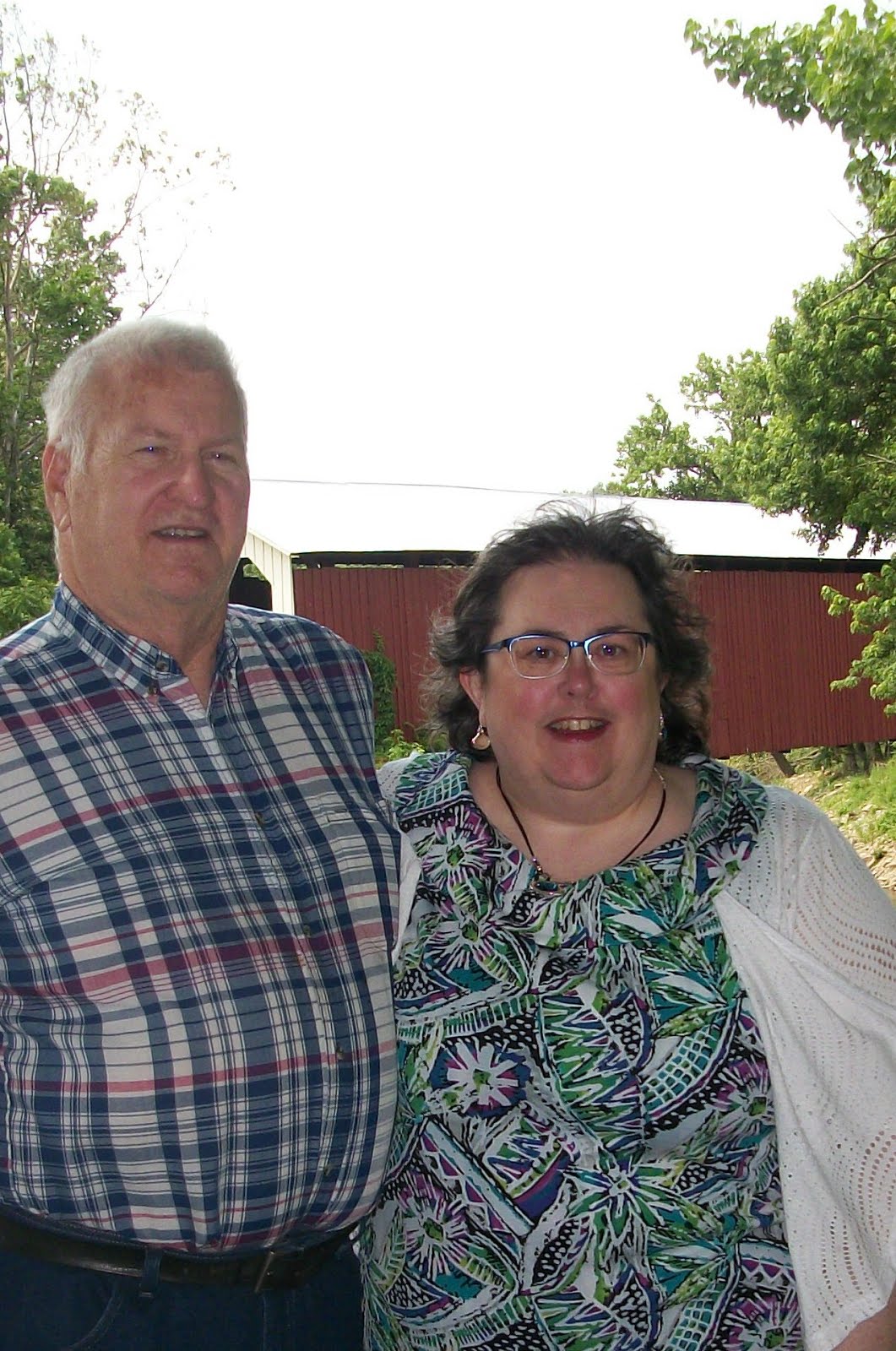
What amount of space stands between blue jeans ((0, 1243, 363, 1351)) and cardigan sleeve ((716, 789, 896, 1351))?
758 mm

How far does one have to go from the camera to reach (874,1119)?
163 cm

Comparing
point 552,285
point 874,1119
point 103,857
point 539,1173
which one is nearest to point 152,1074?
point 103,857

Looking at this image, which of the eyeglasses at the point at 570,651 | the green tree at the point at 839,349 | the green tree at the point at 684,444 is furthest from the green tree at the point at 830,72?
the green tree at the point at 684,444

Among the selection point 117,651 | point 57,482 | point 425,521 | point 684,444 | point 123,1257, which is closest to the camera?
point 123,1257

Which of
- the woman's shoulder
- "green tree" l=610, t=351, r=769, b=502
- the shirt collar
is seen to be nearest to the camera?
the shirt collar

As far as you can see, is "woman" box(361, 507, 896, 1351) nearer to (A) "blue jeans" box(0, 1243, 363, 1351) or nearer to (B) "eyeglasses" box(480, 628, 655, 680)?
(B) "eyeglasses" box(480, 628, 655, 680)

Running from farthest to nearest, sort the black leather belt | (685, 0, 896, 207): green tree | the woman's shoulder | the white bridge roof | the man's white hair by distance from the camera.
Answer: the white bridge roof → (685, 0, 896, 207): green tree → the woman's shoulder → the man's white hair → the black leather belt

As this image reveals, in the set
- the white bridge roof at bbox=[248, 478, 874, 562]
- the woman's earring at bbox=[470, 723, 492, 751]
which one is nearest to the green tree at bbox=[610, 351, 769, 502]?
the white bridge roof at bbox=[248, 478, 874, 562]

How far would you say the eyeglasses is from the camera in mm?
1829

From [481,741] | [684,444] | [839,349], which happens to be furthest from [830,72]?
[684,444]

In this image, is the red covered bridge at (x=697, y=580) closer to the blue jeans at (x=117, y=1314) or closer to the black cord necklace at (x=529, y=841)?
the black cord necklace at (x=529, y=841)

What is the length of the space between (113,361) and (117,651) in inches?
→ 18.4

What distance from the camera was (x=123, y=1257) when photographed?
1528 millimetres

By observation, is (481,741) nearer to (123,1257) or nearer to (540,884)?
(540,884)
